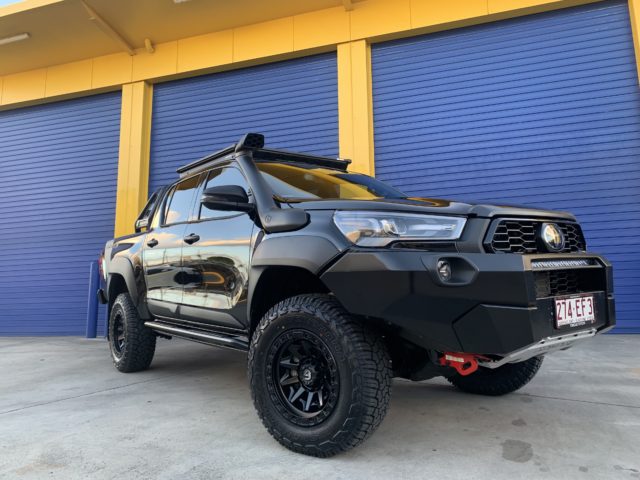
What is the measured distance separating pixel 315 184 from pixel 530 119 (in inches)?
201

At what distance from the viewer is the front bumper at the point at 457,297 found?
5.51ft

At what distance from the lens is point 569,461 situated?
1963mm

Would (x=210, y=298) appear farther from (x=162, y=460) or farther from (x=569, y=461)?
(x=569, y=461)

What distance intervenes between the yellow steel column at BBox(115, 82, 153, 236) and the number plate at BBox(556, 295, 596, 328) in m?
7.85

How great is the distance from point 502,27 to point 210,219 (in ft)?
20.4

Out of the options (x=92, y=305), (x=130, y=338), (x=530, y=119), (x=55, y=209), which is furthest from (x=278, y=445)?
(x=55, y=209)

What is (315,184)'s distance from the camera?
278 centimetres

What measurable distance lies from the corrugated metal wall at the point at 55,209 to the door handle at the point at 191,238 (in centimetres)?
616

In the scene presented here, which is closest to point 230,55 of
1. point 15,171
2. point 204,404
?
point 15,171

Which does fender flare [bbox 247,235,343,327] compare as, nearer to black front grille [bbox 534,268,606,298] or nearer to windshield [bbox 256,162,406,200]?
windshield [bbox 256,162,406,200]

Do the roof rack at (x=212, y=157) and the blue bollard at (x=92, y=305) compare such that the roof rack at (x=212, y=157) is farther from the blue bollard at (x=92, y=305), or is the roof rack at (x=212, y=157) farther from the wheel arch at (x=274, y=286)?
the blue bollard at (x=92, y=305)

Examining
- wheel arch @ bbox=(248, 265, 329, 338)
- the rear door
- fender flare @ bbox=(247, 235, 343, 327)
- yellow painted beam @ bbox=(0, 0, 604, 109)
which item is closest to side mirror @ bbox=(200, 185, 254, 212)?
fender flare @ bbox=(247, 235, 343, 327)

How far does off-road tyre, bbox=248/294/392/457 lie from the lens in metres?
1.82

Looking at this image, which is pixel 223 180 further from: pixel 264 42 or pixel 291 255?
pixel 264 42
